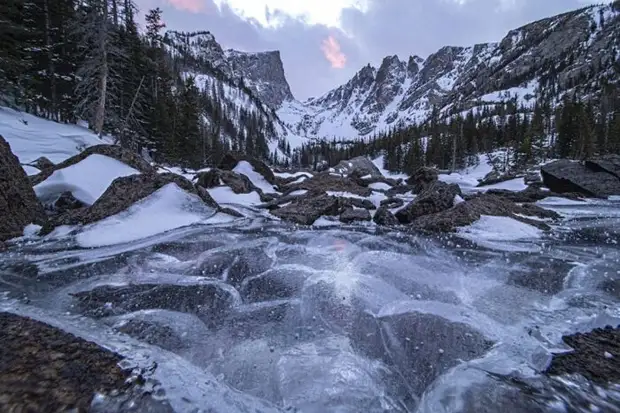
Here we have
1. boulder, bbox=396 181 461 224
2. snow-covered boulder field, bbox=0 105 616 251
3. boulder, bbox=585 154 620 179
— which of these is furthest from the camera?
boulder, bbox=585 154 620 179

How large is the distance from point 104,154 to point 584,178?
904 inches

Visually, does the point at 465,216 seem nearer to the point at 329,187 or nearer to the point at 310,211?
the point at 310,211

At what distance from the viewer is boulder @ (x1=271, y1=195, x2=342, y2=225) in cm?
896

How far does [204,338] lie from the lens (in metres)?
2.79

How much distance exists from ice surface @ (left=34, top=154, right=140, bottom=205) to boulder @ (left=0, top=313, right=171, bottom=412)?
6.84 meters

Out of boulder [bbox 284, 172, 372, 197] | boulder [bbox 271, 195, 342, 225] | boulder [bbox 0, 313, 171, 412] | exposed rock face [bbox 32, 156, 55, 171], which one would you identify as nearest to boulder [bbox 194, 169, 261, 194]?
boulder [bbox 284, 172, 372, 197]

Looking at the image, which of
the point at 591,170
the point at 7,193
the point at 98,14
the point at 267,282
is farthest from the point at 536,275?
the point at 98,14

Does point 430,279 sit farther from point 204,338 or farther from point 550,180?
point 550,180

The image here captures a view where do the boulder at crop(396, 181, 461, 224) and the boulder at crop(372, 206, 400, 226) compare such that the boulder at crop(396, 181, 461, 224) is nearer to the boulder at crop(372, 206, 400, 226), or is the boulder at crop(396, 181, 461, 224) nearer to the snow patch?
the boulder at crop(372, 206, 400, 226)

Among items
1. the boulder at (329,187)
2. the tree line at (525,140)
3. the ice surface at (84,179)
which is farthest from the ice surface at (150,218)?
the tree line at (525,140)

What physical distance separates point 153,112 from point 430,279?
3366 cm

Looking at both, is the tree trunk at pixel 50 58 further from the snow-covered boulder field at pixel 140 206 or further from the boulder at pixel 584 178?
the boulder at pixel 584 178

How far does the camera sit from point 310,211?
961 cm

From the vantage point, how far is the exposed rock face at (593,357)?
7.51 ft
